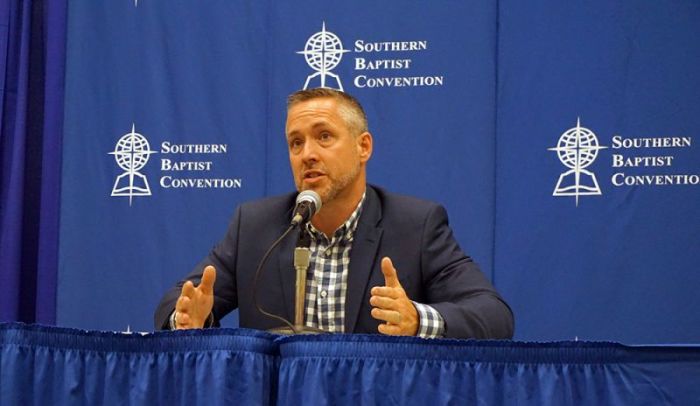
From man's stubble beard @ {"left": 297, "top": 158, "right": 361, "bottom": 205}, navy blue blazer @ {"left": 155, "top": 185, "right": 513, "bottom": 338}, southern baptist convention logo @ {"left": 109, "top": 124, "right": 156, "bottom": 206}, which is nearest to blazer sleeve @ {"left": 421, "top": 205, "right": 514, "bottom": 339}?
navy blue blazer @ {"left": 155, "top": 185, "right": 513, "bottom": 338}

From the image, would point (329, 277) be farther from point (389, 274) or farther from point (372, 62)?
point (372, 62)

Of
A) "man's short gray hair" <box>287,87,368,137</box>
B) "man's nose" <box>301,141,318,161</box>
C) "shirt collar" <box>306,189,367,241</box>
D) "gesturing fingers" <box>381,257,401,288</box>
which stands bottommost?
"gesturing fingers" <box>381,257,401,288</box>

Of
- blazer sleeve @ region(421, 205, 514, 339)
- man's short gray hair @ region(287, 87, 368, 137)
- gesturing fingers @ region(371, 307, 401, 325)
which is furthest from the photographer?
man's short gray hair @ region(287, 87, 368, 137)

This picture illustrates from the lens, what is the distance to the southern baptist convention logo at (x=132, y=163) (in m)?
4.66

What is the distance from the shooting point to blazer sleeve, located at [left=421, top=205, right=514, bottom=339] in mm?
2264

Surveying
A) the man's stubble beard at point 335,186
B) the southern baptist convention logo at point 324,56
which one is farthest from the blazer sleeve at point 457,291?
the southern baptist convention logo at point 324,56

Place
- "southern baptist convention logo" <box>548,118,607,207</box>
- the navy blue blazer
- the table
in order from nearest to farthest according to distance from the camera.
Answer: the table → the navy blue blazer → "southern baptist convention logo" <box>548,118,607,207</box>

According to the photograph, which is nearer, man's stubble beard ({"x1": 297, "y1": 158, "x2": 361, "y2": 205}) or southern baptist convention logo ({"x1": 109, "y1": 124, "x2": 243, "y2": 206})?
man's stubble beard ({"x1": 297, "y1": 158, "x2": 361, "y2": 205})

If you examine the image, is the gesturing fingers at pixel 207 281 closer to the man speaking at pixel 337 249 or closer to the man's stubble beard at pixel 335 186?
the man speaking at pixel 337 249

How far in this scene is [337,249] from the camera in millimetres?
2768

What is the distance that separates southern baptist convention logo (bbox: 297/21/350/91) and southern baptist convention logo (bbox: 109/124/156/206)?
1004mm

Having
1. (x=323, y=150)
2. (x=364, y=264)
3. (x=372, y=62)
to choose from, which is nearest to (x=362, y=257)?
(x=364, y=264)

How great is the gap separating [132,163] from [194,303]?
2.65 metres

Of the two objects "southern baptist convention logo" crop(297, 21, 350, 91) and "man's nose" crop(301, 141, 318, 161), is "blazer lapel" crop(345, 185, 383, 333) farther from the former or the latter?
"southern baptist convention logo" crop(297, 21, 350, 91)
